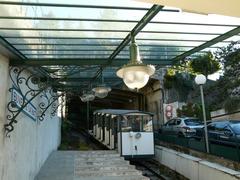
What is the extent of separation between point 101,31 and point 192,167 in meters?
10.3

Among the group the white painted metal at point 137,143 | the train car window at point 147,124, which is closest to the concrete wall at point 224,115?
the train car window at point 147,124

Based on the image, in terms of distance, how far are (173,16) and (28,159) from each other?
656 centimetres

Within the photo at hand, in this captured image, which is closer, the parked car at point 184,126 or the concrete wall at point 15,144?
the concrete wall at point 15,144

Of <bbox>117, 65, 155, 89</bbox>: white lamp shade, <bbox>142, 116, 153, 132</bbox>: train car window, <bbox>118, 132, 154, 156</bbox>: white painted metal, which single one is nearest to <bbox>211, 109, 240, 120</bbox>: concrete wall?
<bbox>142, 116, 153, 132</bbox>: train car window

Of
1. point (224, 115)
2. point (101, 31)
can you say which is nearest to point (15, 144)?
point (101, 31)

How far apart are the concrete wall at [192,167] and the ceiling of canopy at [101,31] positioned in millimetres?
5829

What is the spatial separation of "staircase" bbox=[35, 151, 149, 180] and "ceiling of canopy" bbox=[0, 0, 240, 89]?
256 inches

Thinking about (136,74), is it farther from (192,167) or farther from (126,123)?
(126,123)

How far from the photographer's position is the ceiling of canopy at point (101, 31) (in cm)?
482

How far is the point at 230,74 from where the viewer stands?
2250cm

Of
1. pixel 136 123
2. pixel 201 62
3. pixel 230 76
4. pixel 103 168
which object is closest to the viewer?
pixel 201 62

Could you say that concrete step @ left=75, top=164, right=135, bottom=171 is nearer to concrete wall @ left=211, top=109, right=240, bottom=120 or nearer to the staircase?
the staircase

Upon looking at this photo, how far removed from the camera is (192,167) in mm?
14672

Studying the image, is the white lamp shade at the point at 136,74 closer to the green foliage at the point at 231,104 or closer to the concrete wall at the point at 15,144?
the concrete wall at the point at 15,144
